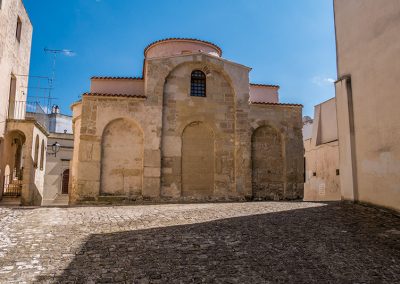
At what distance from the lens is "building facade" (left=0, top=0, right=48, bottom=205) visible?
14.9 metres

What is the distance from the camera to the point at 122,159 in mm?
14727

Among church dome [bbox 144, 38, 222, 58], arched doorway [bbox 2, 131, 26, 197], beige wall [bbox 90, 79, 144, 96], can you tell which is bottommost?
arched doorway [bbox 2, 131, 26, 197]

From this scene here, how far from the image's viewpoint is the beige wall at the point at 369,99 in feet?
29.2

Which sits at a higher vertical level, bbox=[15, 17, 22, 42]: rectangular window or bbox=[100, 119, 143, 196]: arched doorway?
bbox=[15, 17, 22, 42]: rectangular window

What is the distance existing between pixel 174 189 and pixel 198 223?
6724 mm

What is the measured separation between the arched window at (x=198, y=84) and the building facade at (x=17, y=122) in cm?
763

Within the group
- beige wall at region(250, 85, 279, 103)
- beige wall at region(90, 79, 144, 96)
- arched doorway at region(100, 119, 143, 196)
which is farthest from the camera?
beige wall at region(250, 85, 279, 103)

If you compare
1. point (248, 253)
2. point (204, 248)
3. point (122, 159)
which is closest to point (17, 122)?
point (122, 159)

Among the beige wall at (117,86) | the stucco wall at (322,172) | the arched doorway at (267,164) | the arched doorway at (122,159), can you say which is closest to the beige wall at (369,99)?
the arched doorway at (267,164)

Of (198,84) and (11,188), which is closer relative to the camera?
(11,188)

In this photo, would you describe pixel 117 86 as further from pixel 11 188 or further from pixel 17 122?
pixel 11 188

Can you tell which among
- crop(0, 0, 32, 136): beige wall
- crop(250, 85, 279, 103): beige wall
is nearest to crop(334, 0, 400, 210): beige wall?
crop(250, 85, 279, 103): beige wall

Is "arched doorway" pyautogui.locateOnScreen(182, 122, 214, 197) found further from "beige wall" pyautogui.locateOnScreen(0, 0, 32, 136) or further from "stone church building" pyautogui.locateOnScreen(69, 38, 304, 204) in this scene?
"beige wall" pyautogui.locateOnScreen(0, 0, 32, 136)

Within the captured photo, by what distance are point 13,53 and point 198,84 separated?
9278 millimetres
